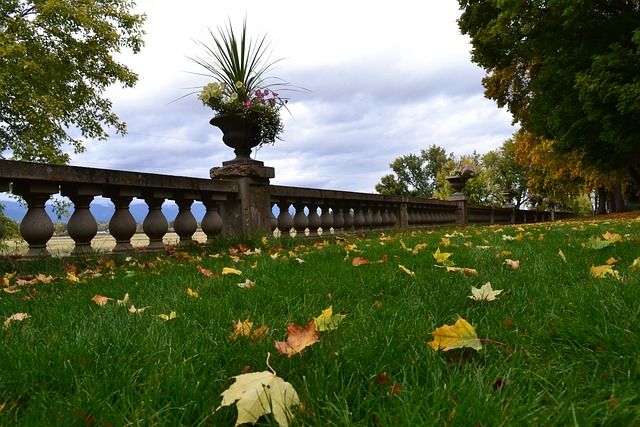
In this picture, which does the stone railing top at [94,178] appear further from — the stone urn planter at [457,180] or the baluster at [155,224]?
the stone urn planter at [457,180]

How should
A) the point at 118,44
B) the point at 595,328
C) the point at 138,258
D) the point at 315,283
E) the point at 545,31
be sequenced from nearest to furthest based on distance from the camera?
the point at 595,328 → the point at 315,283 → the point at 138,258 → the point at 545,31 → the point at 118,44

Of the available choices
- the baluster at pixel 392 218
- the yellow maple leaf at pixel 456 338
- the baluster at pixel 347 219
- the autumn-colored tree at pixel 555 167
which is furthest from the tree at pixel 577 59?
the yellow maple leaf at pixel 456 338

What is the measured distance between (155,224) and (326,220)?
10.8 feet

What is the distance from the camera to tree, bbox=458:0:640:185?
12391 millimetres

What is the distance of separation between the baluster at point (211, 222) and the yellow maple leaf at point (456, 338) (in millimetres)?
4462

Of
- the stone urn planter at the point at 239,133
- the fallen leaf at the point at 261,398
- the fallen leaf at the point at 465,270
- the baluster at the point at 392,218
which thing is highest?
the stone urn planter at the point at 239,133

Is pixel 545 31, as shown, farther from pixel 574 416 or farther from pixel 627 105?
pixel 574 416

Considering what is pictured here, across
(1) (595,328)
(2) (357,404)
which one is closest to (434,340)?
(2) (357,404)

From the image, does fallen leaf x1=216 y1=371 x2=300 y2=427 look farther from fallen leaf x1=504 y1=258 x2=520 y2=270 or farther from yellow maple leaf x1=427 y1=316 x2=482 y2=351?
fallen leaf x1=504 y1=258 x2=520 y2=270

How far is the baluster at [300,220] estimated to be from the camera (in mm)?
6684

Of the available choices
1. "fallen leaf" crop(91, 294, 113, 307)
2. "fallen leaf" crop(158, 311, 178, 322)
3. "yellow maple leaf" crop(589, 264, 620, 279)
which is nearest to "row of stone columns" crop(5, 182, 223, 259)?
"fallen leaf" crop(91, 294, 113, 307)

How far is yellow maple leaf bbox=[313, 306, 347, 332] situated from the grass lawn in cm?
3

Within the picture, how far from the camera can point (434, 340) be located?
1436 millimetres

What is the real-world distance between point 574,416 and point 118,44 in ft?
64.9
